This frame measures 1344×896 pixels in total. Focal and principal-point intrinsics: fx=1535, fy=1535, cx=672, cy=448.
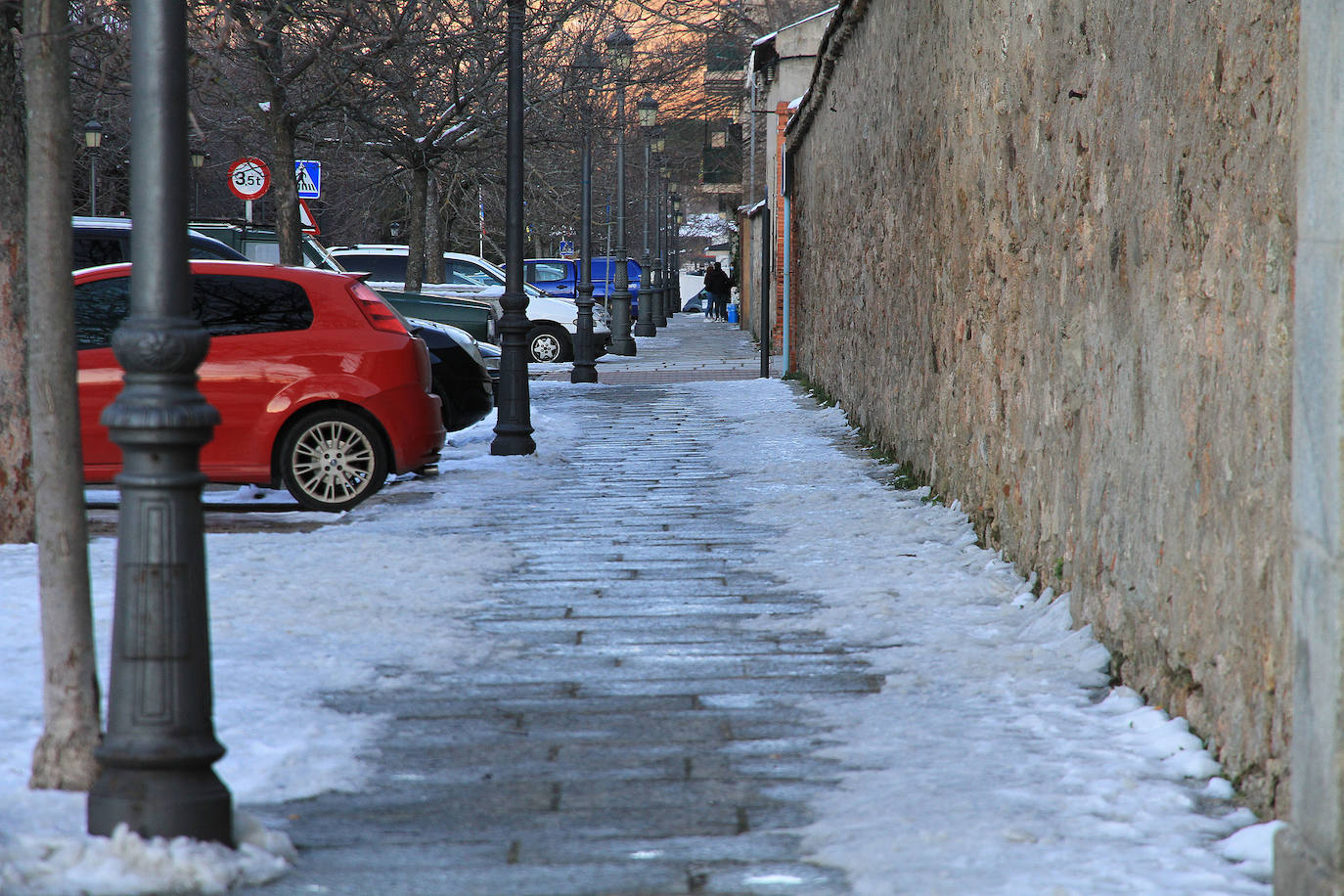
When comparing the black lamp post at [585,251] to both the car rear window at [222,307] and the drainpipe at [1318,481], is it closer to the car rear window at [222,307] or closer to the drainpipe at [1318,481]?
the car rear window at [222,307]

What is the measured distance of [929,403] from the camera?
9555 millimetres

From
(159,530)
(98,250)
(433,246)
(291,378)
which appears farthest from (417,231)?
(159,530)

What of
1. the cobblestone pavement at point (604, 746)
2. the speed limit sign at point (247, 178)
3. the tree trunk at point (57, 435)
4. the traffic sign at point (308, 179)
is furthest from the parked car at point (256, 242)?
the tree trunk at point (57, 435)

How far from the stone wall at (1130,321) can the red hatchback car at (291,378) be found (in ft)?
11.0

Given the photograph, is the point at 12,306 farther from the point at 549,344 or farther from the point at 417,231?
the point at 549,344

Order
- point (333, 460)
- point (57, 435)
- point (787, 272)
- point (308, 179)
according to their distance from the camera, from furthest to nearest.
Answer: point (787, 272)
point (308, 179)
point (333, 460)
point (57, 435)

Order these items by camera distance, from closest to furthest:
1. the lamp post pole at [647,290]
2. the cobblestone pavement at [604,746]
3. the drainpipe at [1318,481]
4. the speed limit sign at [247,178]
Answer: the drainpipe at [1318,481] < the cobblestone pavement at [604,746] < the speed limit sign at [247,178] < the lamp post pole at [647,290]

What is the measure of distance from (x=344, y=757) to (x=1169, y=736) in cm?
234

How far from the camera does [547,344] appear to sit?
26.2 meters

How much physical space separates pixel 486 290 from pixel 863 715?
22.0m

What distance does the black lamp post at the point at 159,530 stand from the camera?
134 inches

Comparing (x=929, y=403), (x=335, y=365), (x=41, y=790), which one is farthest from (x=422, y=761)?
(x=929, y=403)

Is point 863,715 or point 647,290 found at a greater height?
point 647,290

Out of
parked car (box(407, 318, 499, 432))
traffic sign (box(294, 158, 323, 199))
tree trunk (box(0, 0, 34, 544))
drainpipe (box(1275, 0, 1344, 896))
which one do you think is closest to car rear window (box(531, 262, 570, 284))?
traffic sign (box(294, 158, 323, 199))
